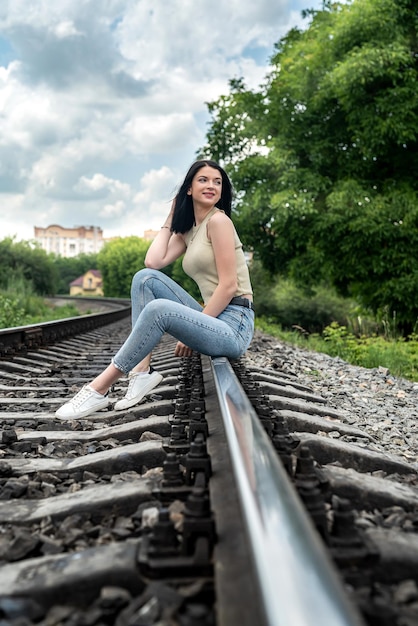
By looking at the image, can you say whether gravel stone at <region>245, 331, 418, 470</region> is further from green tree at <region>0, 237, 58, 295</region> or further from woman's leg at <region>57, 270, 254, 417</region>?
green tree at <region>0, 237, 58, 295</region>

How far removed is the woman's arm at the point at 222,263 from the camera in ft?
11.1

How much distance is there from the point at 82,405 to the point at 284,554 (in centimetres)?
236

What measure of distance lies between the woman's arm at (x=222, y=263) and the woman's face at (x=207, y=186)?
194 mm

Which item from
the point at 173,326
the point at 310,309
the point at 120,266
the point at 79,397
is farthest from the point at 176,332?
the point at 120,266

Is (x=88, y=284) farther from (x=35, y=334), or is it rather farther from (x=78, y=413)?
(x=78, y=413)

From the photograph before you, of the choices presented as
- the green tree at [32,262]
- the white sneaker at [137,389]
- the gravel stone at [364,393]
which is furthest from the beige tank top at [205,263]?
the green tree at [32,262]

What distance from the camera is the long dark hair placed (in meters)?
3.67

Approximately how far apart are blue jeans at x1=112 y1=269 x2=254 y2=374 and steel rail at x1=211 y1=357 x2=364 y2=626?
1866 mm

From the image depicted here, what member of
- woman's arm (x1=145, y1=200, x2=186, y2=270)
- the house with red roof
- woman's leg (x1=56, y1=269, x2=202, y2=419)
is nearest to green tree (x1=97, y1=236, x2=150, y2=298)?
the house with red roof

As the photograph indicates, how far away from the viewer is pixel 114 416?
3.16 m

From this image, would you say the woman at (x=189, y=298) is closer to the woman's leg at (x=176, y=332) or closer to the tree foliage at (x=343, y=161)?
the woman's leg at (x=176, y=332)

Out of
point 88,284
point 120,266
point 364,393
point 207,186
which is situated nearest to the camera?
point 207,186

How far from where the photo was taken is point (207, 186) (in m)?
3.56

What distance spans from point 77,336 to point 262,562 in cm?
857
